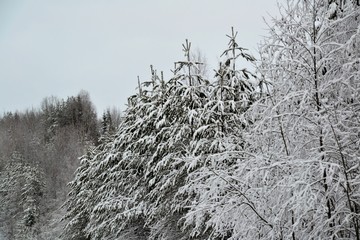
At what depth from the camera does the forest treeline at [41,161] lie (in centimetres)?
3459

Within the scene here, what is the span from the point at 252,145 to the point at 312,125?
1180 millimetres

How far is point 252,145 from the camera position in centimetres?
457

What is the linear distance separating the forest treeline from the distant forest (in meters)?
10.3

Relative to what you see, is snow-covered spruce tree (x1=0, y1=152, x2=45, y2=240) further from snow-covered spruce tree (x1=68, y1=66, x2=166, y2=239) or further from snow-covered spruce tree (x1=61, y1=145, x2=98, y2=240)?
snow-covered spruce tree (x1=68, y1=66, x2=166, y2=239)

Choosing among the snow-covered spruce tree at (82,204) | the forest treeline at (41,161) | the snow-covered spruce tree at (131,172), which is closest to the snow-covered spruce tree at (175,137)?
the snow-covered spruce tree at (131,172)

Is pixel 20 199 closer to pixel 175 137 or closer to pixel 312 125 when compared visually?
pixel 175 137

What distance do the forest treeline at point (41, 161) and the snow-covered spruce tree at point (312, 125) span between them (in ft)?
57.7

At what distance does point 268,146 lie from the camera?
169 inches

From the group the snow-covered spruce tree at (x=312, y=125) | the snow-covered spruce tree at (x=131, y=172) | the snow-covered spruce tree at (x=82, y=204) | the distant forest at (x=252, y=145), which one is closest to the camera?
the snow-covered spruce tree at (x=312, y=125)

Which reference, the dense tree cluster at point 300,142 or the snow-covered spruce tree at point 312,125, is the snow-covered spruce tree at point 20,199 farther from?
the snow-covered spruce tree at point 312,125

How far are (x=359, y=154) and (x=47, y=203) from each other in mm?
42573

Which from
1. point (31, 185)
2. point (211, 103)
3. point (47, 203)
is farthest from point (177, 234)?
point (47, 203)

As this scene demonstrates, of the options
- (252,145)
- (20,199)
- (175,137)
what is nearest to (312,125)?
(252,145)

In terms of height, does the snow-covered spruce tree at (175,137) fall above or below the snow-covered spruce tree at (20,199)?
above
